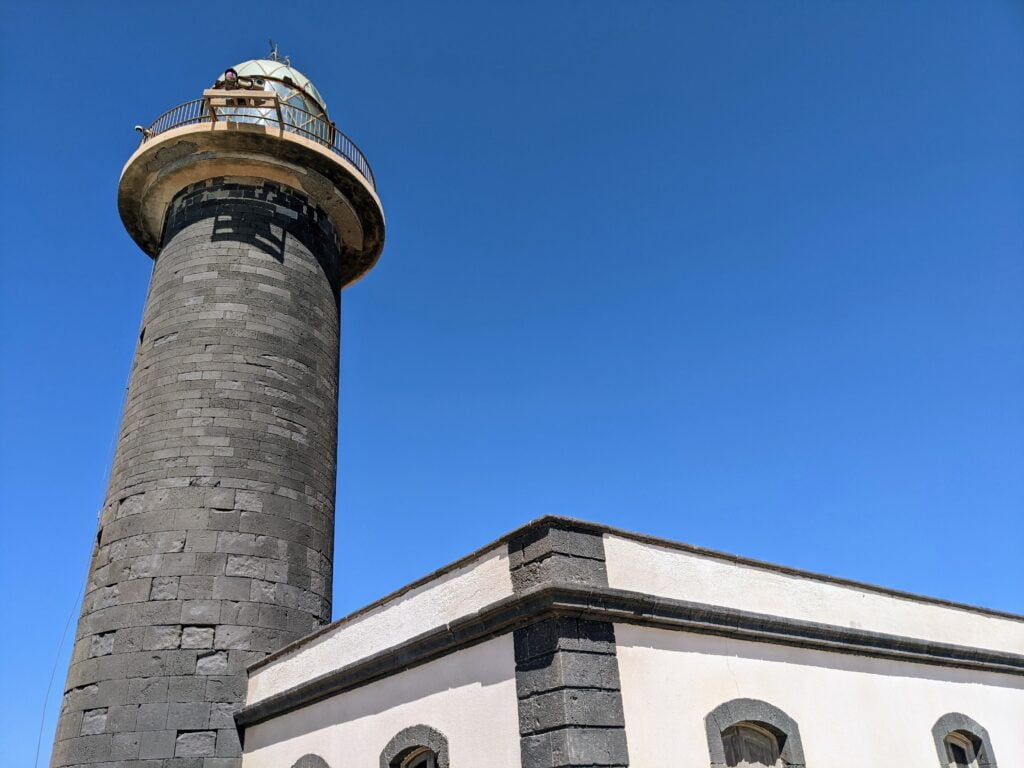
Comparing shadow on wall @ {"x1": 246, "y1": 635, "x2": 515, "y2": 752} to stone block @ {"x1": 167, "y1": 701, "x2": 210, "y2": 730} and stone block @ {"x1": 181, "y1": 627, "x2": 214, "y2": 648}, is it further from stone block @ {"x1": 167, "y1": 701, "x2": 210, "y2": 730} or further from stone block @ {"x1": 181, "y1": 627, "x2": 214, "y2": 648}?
stone block @ {"x1": 181, "y1": 627, "x2": 214, "y2": 648}

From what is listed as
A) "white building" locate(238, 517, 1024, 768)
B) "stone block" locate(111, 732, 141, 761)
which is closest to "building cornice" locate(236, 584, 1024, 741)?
"white building" locate(238, 517, 1024, 768)

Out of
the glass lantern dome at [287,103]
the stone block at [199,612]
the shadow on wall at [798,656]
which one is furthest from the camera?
the glass lantern dome at [287,103]

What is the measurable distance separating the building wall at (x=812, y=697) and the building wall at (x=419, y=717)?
87cm

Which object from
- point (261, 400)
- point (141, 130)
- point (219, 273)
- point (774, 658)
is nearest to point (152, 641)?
point (261, 400)

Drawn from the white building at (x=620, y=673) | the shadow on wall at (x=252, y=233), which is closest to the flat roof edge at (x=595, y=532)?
the white building at (x=620, y=673)

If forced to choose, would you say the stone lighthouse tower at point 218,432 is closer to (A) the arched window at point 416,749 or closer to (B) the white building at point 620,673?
(B) the white building at point 620,673

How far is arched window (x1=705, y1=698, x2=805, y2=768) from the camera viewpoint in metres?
6.15

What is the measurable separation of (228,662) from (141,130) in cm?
773

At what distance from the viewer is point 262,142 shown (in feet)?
36.1

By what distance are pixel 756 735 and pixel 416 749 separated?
2721mm

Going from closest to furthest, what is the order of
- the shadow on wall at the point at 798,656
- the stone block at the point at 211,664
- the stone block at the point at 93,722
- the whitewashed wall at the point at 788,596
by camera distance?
the shadow on wall at the point at 798,656 → the whitewashed wall at the point at 788,596 → the stone block at the point at 93,722 → the stone block at the point at 211,664

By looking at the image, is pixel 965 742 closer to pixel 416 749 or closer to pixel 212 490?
pixel 416 749

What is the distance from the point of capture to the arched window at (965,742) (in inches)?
315

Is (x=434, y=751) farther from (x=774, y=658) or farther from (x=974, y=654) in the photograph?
(x=974, y=654)
